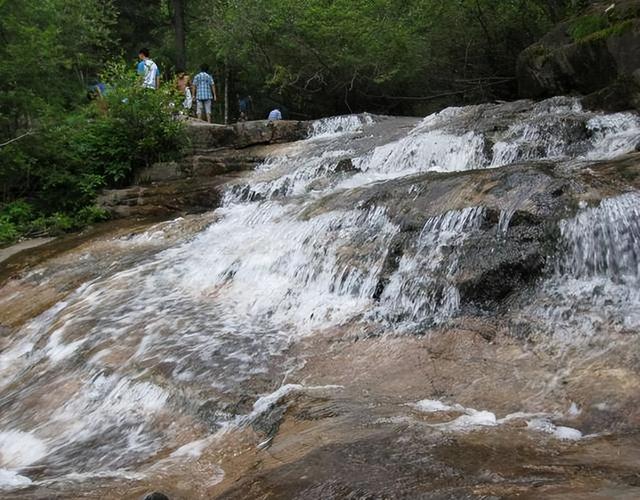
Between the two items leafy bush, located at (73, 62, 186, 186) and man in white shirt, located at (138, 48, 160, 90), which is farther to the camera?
man in white shirt, located at (138, 48, 160, 90)

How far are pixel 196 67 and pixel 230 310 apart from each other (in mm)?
18847

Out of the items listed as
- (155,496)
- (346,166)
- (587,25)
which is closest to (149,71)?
(346,166)

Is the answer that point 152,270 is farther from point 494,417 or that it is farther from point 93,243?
point 494,417

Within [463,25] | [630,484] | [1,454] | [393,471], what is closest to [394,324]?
[393,471]

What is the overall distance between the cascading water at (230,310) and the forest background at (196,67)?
495 centimetres

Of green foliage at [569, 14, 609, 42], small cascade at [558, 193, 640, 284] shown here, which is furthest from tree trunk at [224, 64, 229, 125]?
small cascade at [558, 193, 640, 284]

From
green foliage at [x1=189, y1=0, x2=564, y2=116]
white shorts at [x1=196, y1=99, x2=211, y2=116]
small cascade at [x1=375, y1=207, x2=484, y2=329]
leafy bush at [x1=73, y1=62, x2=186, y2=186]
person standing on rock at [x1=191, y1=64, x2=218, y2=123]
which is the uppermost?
green foliage at [x1=189, y1=0, x2=564, y2=116]

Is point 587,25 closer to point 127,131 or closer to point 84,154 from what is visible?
point 127,131

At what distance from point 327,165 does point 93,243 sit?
429cm

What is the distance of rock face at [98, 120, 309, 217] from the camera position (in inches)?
439

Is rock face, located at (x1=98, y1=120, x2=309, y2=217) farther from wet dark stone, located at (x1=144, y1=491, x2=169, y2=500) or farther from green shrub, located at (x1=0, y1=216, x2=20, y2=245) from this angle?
wet dark stone, located at (x1=144, y1=491, x2=169, y2=500)

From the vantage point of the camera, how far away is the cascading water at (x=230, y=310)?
433 cm

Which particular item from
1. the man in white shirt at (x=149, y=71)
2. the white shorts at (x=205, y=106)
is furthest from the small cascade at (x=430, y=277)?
the white shorts at (x=205, y=106)

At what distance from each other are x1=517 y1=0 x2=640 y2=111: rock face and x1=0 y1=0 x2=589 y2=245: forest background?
2329mm
